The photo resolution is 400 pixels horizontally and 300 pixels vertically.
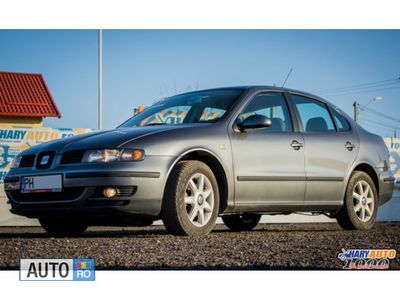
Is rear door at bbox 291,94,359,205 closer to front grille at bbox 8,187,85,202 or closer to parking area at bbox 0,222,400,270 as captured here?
parking area at bbox 0,222,400,270

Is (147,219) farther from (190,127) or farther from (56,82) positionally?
(56,82)

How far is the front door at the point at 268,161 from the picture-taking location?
4844mm

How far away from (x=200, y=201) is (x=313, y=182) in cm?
111

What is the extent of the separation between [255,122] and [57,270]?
7.01 feet

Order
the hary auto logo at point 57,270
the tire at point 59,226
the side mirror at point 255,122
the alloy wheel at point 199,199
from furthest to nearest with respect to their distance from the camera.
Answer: the tire at point 59,226 → the side mirror at point 255,122 → the alloy wheel at point 199,199 → the hary auto logo at point 57,270

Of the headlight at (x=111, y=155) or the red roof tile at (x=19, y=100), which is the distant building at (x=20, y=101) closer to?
the red roof tile at (x=19, y=100)

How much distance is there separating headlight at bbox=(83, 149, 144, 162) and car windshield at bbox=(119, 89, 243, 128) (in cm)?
77

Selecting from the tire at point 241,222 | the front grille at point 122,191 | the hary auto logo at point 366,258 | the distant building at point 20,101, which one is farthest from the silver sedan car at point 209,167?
the hary auto logo at point 366,258

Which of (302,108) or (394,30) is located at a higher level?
(394,30)

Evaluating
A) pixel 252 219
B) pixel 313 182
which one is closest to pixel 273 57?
pixel 313 182

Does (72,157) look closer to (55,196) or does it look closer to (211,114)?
(55,196)

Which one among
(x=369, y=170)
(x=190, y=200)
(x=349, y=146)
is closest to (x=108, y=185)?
(x=190, y=200)

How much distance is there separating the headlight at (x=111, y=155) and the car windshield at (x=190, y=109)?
2.54 ft
